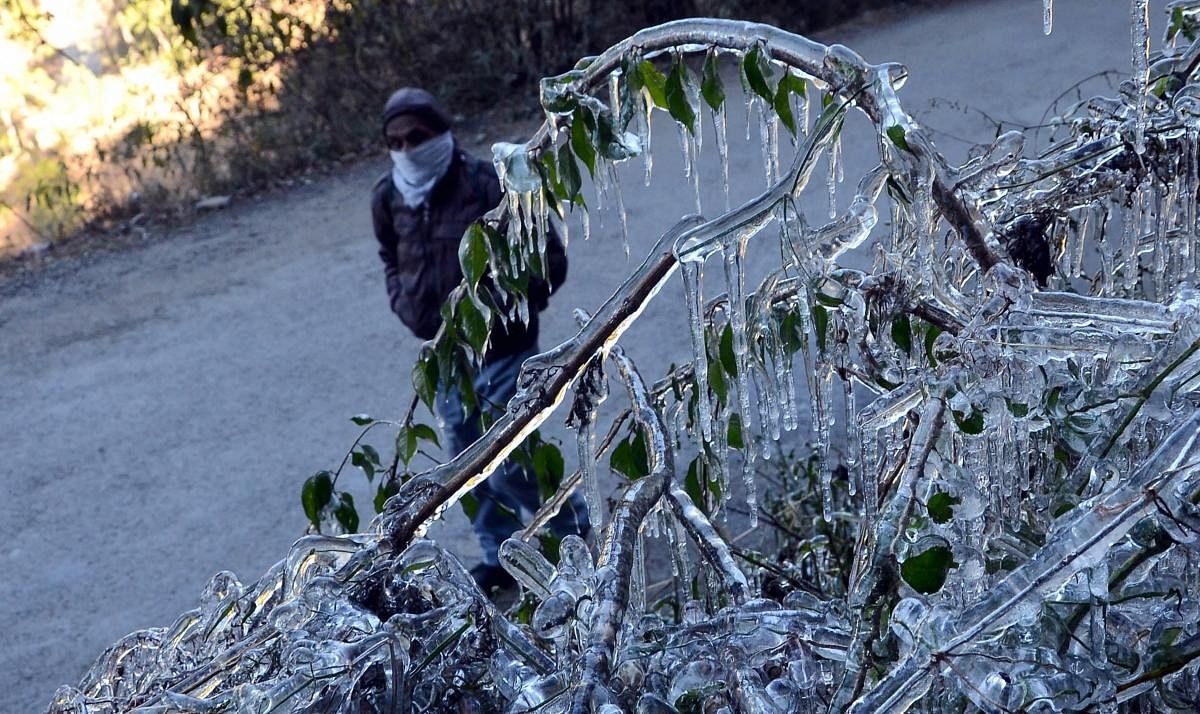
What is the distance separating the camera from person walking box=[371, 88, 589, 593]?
469 centimetres

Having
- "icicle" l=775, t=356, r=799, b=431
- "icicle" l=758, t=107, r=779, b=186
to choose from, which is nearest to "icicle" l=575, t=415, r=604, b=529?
"icicle" l=775, t=356, r=799, b=431

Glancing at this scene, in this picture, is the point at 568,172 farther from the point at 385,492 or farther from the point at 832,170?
the point at 385,492

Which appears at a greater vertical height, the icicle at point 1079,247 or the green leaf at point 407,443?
the icicle at point 1079,247

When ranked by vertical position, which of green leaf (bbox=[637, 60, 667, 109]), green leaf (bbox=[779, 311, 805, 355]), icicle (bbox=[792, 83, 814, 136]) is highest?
green leaf (bbox=[637, 60, 667, 109])

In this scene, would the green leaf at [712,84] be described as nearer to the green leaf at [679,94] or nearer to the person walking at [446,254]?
the green leaf at [679,94]

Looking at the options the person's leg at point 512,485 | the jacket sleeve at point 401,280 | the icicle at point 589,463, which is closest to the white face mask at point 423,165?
the jacket sleeve at point 401,280

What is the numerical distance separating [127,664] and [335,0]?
9631mm

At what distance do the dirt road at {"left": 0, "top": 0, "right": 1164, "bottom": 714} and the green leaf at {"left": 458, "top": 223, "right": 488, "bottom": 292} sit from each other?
129 inches

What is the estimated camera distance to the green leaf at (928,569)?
123 cm

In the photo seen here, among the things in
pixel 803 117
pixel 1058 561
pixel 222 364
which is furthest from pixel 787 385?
pixel 222 364

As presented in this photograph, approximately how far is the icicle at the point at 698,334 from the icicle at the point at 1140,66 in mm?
671

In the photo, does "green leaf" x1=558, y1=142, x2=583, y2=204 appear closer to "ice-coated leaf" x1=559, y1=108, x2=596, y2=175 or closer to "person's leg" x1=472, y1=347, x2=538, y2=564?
"ice-coated leaf" x1=559, y1=108, x2=596, y2=175

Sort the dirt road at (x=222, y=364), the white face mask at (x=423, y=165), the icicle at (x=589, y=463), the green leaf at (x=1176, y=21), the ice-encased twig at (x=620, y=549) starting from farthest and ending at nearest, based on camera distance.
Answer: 1. the dirt road at (x=222, y=364)
2. the white face mask at (x=423, y=165)
3. the green leaf at (x=1176, y=21)
4. the icicle at (x=589, y=463)
5. the ice-encased twig at (x=620, y=549)

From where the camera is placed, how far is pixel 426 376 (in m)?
2.31
